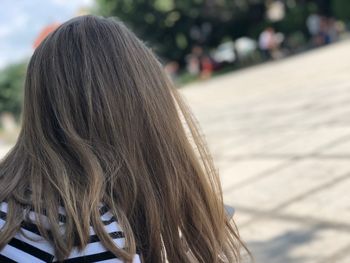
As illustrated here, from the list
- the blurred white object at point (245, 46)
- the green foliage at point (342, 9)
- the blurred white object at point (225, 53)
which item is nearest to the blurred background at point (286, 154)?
the green foliage at point (342, 9)

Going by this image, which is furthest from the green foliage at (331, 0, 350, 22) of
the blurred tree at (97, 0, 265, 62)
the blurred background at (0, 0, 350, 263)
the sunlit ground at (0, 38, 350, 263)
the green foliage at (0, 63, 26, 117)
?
the sunlit ground at (0, 38, 350, 263)

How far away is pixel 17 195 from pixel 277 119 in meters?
7.54

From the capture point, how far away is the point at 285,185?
196 inches

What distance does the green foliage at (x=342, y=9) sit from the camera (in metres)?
27.5

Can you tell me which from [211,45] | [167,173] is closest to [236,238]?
[167,173]

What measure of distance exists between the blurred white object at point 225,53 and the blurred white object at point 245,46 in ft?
1.07

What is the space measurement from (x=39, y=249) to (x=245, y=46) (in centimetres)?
3226

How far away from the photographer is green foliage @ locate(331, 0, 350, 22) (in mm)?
27500

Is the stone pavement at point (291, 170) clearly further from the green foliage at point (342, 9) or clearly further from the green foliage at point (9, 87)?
the green foliage at point (342, 9)

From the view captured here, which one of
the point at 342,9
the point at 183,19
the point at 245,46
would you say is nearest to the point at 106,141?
the point at 342,9

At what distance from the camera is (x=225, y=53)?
32.8 metres

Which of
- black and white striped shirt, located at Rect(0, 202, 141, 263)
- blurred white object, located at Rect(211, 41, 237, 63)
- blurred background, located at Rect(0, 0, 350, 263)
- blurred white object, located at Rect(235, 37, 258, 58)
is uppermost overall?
black and white striped shirt, located at Rect(0, 202, 141, 263)

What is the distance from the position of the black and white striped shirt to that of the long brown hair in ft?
0.19

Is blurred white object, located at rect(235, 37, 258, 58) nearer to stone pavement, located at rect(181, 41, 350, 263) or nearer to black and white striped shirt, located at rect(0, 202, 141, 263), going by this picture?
stone pavement, located at rect(181, 41, 350, 263)
